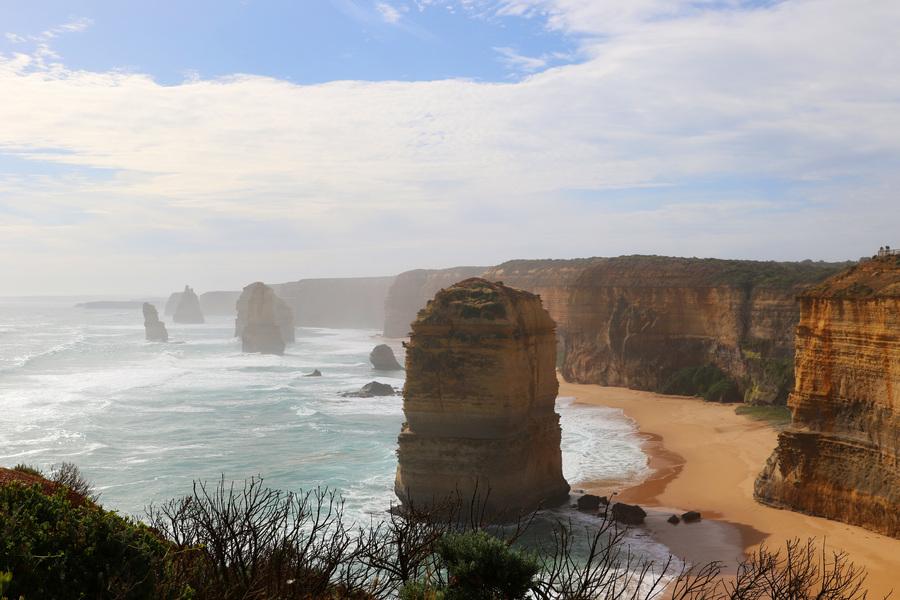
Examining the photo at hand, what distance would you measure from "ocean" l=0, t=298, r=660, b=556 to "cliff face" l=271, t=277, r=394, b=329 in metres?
70.3

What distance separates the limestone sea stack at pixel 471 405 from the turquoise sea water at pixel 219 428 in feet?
10.5

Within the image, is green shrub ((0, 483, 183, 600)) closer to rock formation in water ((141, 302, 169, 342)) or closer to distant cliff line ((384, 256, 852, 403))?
distant cliff line ((384, 256, 852, 403))

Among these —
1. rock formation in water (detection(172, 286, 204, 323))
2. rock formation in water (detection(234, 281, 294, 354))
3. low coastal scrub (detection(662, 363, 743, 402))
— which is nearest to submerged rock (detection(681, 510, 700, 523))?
low coastal scrub (detection(662, 363, 743, 402))

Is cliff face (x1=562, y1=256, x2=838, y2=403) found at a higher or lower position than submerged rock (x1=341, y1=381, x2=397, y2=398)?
higher

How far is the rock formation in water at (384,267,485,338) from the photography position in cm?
11556

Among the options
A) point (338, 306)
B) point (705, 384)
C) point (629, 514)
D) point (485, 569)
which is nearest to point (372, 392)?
point (705, 384)

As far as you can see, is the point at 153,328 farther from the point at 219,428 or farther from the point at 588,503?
the point at 588,503

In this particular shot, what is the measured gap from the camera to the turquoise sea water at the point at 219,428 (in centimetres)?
3238

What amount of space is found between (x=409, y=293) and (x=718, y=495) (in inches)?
3662

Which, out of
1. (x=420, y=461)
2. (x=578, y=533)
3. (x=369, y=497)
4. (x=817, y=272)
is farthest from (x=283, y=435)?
(x=817, y=272)

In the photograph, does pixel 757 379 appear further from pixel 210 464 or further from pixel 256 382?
pixel 256 382

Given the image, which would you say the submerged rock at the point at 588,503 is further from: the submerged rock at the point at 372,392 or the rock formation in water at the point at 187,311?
the rock formation in water at the point at 187,311

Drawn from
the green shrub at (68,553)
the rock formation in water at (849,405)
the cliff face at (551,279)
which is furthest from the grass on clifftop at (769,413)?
the green shrub at (68,553)

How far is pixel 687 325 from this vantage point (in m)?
55.5
